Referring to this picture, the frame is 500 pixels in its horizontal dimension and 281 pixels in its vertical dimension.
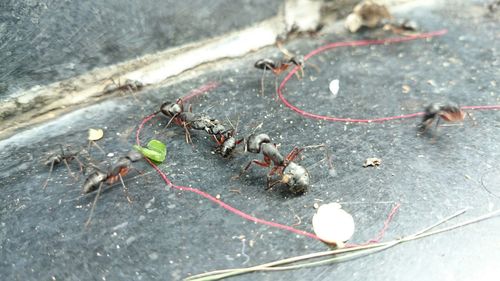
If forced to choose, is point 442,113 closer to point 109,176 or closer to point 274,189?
point 274,189

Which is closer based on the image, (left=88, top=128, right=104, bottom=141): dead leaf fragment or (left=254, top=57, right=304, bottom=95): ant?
(left=88, top=128, right=104, bottom=141): dead leaf fragment

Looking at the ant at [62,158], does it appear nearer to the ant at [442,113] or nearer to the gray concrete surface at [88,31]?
the gray concrete surface at [88,31]

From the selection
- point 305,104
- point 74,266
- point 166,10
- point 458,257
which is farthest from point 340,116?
point 74,266

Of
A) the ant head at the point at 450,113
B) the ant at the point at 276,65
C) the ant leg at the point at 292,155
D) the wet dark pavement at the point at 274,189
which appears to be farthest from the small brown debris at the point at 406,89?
the ant leg at the point at 292,155

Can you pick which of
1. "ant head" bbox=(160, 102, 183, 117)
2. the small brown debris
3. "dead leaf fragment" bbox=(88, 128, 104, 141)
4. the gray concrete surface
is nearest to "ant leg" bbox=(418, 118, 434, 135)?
the small brown debris

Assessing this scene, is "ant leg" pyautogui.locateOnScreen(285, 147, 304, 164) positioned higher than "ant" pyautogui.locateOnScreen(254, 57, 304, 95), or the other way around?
"ant" pyautogui.locateOnScreen(254, 57, 304, 95)

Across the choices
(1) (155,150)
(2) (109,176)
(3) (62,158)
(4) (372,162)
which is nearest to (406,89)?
(4) (372,162)

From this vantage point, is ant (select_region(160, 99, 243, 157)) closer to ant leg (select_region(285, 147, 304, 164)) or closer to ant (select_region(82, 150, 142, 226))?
ant leg (select_region(285, 147, 304, 164))
